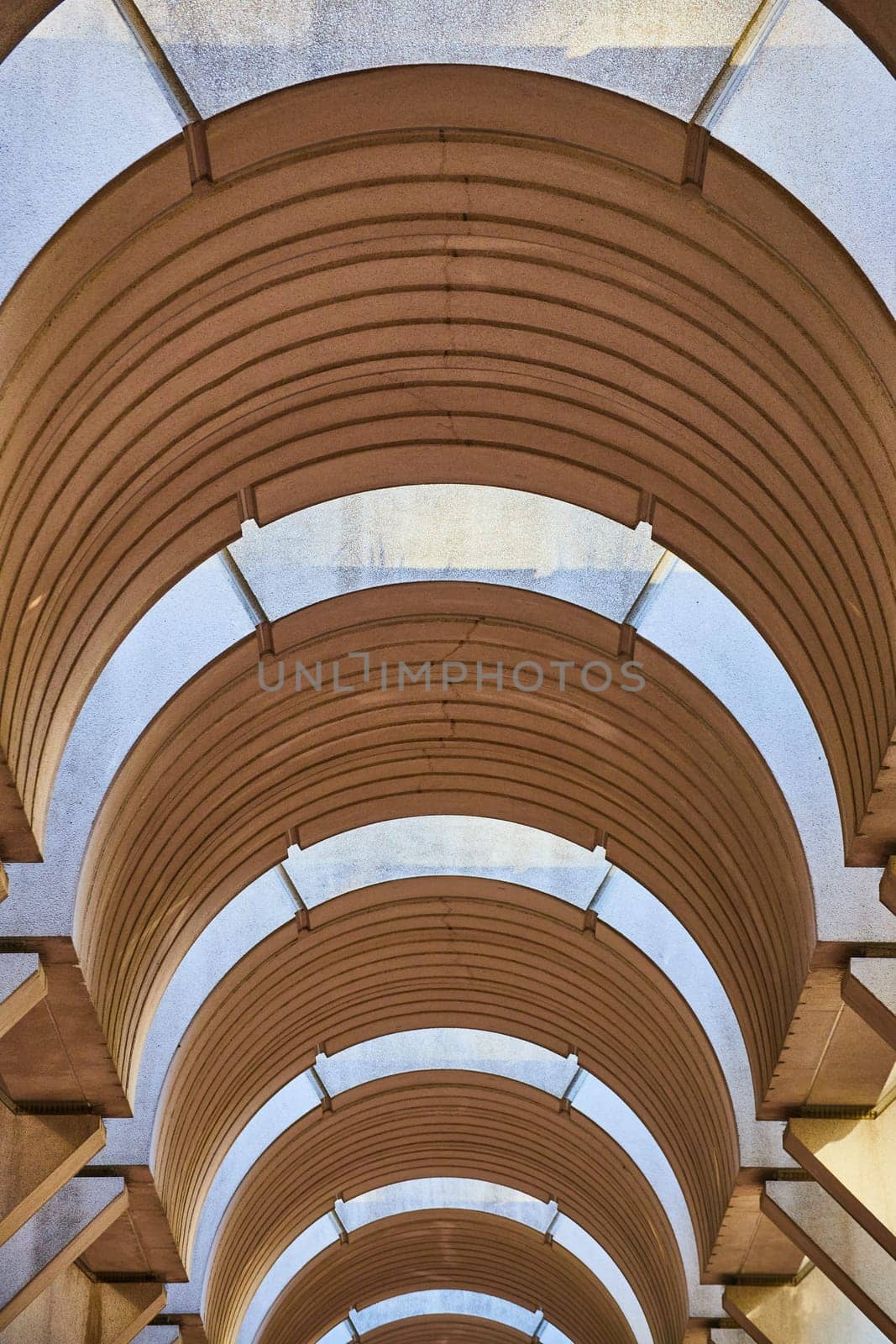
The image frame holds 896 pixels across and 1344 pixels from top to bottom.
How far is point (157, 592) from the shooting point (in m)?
13.3

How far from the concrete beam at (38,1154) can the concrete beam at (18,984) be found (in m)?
3.19

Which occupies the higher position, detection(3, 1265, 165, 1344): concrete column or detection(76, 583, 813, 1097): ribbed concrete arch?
detection(76, 583, 813, 1097): ribbed concrete arch

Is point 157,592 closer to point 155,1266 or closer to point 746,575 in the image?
point 746,575

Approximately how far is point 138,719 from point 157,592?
4.26 ft

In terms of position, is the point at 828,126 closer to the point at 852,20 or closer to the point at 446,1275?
the point at 852,20

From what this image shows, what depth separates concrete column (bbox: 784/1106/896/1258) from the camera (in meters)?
15.0

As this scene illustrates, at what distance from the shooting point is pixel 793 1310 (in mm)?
21203

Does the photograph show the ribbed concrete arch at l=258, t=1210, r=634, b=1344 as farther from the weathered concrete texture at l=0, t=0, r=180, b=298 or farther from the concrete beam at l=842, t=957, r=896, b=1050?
the weathered concrete texture at l=0, t=0, r=180, b=298

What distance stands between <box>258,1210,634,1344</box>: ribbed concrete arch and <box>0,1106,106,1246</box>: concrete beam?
50.1 ft

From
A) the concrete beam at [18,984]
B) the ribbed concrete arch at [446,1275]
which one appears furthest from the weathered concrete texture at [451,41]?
the ribbed concrete arch at [446,1275]

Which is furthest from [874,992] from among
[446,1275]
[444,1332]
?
[444,1332]

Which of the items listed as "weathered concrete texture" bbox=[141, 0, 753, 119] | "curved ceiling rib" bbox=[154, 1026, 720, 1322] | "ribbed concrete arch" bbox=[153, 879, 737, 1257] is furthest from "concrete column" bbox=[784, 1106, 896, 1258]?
"weathered concrete texture" bbox=[141, 0, 753, 119]

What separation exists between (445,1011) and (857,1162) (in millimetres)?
9656

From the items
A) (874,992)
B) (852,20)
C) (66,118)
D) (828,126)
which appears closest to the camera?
(852,20)
